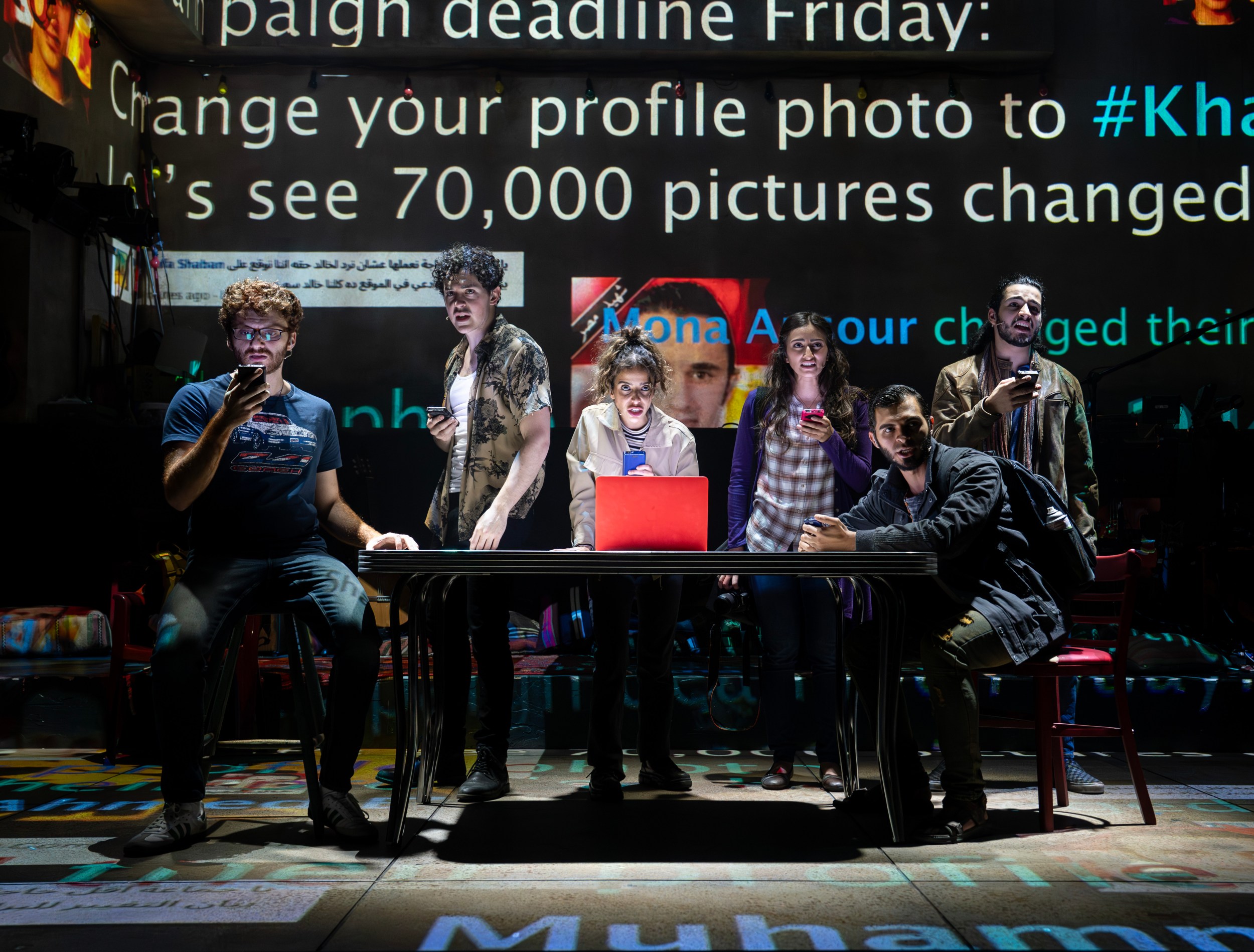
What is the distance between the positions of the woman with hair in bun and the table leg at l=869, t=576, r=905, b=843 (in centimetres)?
73

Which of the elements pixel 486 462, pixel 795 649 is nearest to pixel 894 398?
pixel 795 649

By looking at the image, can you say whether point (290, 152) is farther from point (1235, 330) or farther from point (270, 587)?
point (1235, 330)

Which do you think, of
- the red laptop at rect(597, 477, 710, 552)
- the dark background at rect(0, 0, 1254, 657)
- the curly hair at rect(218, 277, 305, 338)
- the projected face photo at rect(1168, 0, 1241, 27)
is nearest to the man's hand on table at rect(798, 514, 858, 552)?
the red laptop at rect(597, 477, 710, 552)

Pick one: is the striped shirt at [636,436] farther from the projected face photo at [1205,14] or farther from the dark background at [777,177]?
the projected face photo at [1205,14]

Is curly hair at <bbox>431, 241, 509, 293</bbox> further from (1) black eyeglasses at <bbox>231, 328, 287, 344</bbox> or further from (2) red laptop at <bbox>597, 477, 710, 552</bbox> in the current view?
(2) red laptop at <bbox>597, 477, 710, 552</bbox>

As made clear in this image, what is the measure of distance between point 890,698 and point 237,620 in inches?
62.8

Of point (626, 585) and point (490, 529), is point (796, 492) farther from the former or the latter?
point (490, 529)

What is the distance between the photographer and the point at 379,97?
22.1 ft

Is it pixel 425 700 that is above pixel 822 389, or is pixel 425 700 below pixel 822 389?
below

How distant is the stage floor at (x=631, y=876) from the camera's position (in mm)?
1921

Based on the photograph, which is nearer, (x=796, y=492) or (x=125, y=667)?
(x=796, y=492)

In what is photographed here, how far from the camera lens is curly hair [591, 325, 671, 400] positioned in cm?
325

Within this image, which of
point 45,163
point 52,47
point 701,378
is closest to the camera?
point 45,163

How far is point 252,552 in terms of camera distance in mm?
2645
